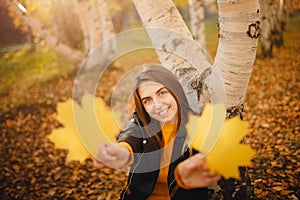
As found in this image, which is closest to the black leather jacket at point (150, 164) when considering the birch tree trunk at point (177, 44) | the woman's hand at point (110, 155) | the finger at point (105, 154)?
the birch tree trunk at point (177, 44)

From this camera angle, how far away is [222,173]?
4.76 ft

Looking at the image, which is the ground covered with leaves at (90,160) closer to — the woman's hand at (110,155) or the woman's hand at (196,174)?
the woman's hand at (196,174)

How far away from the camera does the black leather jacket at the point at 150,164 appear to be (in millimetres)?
2111

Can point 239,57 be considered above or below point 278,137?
above

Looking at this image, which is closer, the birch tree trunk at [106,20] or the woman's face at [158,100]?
the woman's face at [158,100]

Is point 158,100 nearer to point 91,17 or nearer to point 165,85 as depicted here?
point 165,85

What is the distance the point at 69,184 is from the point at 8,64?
10.7m

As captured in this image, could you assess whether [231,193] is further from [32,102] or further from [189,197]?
[32,102]

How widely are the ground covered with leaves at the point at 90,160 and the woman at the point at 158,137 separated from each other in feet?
4.69

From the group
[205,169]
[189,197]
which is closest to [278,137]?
[189,197]

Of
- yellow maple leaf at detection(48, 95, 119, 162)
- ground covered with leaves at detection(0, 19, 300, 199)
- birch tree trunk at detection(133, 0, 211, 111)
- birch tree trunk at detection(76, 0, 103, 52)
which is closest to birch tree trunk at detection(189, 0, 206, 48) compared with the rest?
ground covered with leaves at detection(0, 19, 300, 199)

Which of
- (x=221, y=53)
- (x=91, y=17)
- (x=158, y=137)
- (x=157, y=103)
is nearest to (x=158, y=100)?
(x=157, y=103)

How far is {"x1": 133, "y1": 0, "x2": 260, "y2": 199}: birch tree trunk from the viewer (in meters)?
1.76

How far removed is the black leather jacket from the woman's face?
182mm
